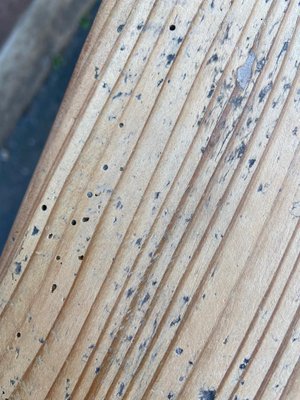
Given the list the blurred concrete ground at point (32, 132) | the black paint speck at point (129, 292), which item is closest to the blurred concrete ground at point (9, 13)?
the blurred concrete ground at point (32, 132)

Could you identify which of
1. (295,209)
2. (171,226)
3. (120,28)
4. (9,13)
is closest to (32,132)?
(9,13)

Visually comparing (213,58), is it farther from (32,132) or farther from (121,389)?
(32,132)

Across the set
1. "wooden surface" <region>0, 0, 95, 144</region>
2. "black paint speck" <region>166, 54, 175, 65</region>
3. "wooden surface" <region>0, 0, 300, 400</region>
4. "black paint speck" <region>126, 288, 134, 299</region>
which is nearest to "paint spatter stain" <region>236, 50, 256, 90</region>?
"wooden surface" <region>0, 0, 300, 400</region>

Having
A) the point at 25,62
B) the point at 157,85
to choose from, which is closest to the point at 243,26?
the point at 157,85

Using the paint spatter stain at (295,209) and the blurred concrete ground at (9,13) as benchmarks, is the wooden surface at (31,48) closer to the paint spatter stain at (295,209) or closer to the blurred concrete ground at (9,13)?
the blurred concrete ground at (9,13)

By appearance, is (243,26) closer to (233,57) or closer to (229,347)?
(233,57)

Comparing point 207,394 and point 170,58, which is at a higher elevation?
point 170,58
